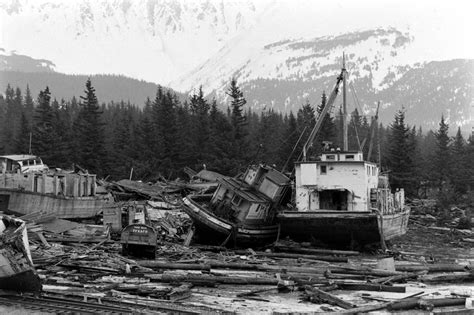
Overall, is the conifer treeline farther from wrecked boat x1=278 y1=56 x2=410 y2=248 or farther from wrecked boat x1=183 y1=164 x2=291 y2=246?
wrecked boat x1=278 y1=56 x2=410 y2=248

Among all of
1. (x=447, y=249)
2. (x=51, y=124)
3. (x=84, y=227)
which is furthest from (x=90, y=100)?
(x=447, y=249)

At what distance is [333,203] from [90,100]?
1710 inches

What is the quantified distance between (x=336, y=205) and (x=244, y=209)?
5.49 m

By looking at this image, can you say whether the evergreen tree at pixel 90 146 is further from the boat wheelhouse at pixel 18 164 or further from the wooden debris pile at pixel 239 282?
the wooden debris pile at pixel 239 282

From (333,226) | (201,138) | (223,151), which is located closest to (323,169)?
(333,226)

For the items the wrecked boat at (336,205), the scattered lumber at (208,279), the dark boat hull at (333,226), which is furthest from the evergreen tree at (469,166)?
the scattered lumber at (208,279)

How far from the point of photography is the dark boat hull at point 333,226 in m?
34.6

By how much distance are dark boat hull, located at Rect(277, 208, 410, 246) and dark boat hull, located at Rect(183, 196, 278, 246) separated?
110 cm

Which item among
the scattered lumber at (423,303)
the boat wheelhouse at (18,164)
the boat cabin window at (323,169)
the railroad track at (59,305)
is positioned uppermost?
the boat wheelhouse at (18,164)

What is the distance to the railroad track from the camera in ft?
53.8

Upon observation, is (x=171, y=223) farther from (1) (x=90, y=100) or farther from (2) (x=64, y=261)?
(1) (x=90, y=100)

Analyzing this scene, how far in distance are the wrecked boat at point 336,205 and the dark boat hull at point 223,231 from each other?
3.62 ft

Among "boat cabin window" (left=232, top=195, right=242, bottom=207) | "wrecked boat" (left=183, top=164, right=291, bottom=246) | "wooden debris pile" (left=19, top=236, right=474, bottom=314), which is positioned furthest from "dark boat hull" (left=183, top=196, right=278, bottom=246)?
"wooden debris pile" (left=19, top=236, right=474, bottom=314)

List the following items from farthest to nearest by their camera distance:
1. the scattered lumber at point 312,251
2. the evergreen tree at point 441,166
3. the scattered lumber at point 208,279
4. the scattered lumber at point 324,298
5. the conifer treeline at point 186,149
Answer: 1. the evergreen tree at point 441,166
2. the conifer treeline at point 186,149
3. the scattered lumber at point 312,251
4. the scattered lumber at point 208,279
5. the scattered lumber at point 324,298
